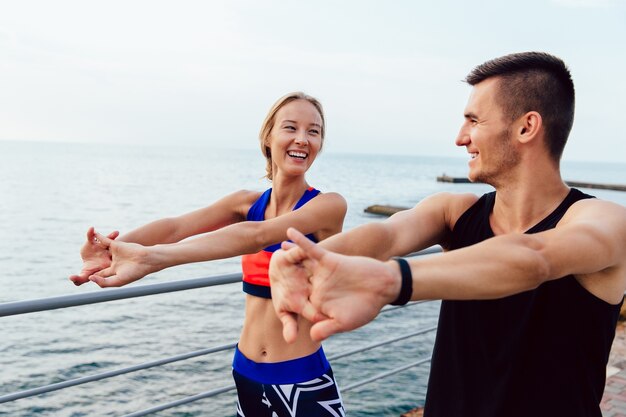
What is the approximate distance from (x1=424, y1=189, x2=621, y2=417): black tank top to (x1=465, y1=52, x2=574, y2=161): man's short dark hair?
7.9 inches

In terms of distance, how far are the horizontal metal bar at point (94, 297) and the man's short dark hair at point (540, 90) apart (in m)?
1.50

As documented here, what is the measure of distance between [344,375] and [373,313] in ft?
38.3

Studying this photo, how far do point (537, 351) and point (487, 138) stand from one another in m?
0.59

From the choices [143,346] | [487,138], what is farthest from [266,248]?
[143,346]

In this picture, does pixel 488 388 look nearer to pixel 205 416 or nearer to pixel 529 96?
pixel 529 96

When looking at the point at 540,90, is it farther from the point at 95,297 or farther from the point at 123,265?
the point at 95,297

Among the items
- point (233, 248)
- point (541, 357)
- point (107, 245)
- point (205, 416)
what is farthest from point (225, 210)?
point (205, 416)

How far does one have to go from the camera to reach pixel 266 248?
2332 mm

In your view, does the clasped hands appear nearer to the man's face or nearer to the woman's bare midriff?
the woman's bare midriff

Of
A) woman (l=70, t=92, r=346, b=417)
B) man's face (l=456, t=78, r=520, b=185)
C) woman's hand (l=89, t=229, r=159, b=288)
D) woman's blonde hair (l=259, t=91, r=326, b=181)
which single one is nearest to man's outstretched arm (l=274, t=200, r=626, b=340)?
man's face (l=456, t=78, r=520, b=185)

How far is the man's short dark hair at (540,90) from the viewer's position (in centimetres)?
155

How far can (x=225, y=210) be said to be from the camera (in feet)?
8.56

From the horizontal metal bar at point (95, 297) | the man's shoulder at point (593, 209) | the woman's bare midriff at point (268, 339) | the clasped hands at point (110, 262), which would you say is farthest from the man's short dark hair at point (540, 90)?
the clasped hands at point (110, 262)

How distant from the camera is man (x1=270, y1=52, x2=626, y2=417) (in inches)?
47.6
